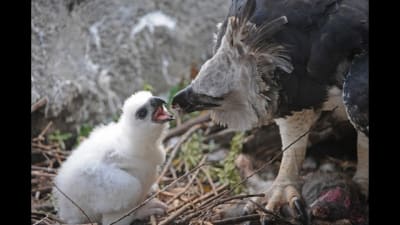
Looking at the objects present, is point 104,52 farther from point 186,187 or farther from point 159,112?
point 159,112

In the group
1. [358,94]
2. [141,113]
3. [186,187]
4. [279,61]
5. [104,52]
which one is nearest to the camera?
[358,94]

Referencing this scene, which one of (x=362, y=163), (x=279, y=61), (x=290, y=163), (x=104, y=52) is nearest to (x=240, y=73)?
(x=279, y=61)

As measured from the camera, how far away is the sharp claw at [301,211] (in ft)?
5.66

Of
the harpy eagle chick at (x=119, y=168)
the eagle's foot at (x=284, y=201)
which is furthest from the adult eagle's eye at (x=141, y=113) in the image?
the eagle's foot at (x=284, y=201)

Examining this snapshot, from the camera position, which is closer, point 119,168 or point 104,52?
point 119,168

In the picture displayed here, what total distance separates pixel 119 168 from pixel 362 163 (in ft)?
2.51

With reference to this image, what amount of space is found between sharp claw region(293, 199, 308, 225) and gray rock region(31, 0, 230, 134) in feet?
2.85

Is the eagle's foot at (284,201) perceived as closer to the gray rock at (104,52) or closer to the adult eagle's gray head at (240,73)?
the adult eagle's gray head at (240,73)

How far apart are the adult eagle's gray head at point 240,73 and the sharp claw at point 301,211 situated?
330 millimetres

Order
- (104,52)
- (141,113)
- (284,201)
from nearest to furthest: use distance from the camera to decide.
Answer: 1. (141,113)
2. (284,201)
3. (104,52)

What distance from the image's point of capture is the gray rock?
240 centimetres

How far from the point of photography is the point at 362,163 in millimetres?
1936

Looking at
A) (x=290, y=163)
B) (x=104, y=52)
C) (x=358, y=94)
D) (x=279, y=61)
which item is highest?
(x=104, y=52)

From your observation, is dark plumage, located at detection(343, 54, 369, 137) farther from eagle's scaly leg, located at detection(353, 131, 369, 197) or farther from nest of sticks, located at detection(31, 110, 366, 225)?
eagle's scaly leg, located at detection(353, 131, 369, 197)
